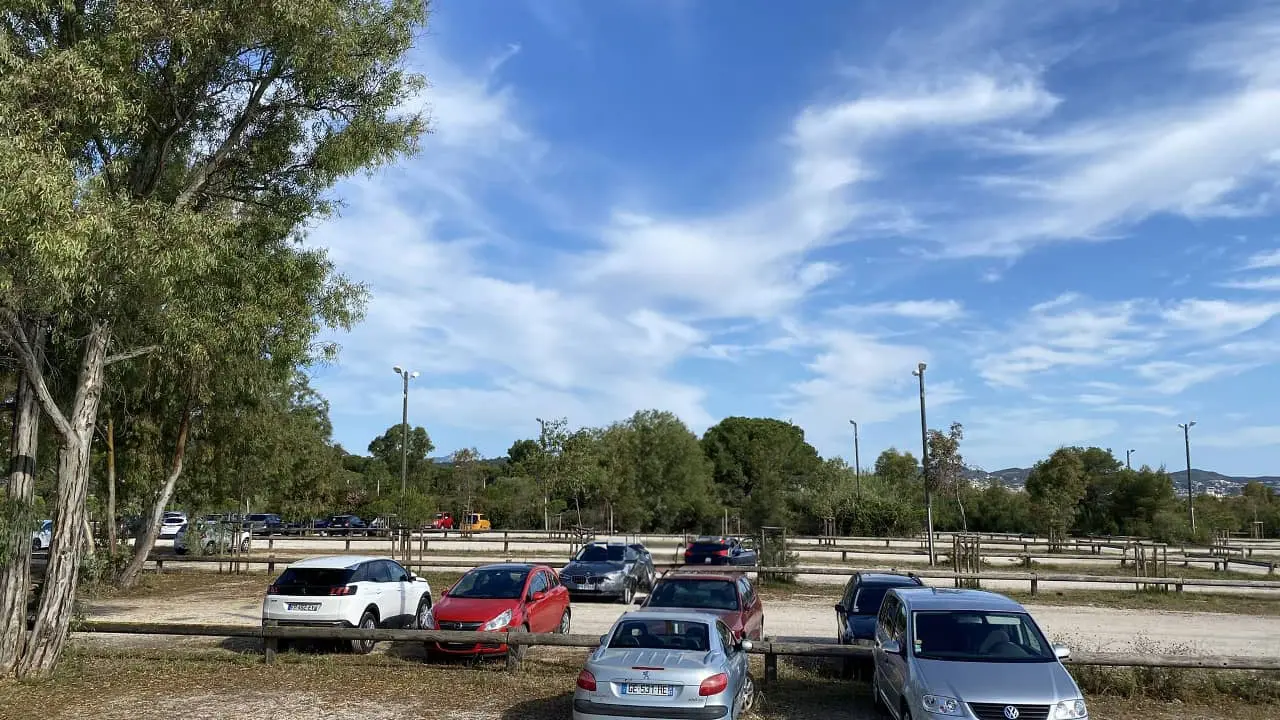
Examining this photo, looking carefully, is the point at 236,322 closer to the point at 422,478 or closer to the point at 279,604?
the point at 279,604

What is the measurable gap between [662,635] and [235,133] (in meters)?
10.8

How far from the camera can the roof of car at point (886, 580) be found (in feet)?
49.5

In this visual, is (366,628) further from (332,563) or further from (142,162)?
(142,162)

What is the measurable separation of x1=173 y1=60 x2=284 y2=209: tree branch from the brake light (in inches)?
439

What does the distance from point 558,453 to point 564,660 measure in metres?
30.1

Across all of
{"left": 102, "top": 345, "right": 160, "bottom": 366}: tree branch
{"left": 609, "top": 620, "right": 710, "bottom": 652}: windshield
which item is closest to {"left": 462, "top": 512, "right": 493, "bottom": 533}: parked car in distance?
{"left": 102, "top": 345, "right": 160, "bottom": 366}: tree branch

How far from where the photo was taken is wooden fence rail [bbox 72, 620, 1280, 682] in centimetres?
1145

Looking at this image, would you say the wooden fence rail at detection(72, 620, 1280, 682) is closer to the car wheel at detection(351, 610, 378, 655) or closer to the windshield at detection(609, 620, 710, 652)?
the car wheel at detection(351, 610, 378, 655)

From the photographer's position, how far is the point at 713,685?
859 cm

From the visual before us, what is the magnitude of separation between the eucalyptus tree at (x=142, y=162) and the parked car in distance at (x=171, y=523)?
3504 centimetres

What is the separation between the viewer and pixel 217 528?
35.8 m

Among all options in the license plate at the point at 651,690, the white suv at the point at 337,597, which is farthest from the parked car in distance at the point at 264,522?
the license plate at the point at 651,690

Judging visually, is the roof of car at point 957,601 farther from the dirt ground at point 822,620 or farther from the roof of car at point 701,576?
the dirt ground at point 822,620

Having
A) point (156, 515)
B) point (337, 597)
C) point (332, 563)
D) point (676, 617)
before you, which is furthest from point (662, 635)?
point (156, 515)
